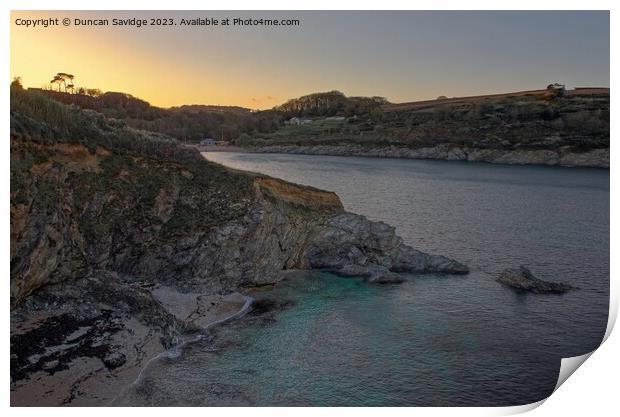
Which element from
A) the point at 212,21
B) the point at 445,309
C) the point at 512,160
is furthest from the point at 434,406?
the point at 512,160

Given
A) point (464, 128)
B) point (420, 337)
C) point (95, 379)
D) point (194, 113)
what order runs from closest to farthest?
point (95, 379) < point (420, 337) < point (194, 113) < point (464, 128)

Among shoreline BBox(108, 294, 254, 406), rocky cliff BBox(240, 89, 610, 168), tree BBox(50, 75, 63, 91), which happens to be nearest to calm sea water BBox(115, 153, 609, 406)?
shoreline BBox(108, 294, 254, 406)

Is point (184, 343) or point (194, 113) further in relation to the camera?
point (194, 113)

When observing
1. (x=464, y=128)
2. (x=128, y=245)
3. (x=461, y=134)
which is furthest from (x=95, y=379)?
(x=461, y=134)

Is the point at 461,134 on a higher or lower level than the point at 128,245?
higher

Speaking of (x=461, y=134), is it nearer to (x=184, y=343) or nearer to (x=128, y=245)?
(x=128, y=245)

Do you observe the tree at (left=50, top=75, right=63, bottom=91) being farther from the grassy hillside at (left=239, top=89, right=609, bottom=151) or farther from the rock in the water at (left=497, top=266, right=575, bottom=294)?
the grassy hillside at (left=239, top=89, right=609, bottom=151)
